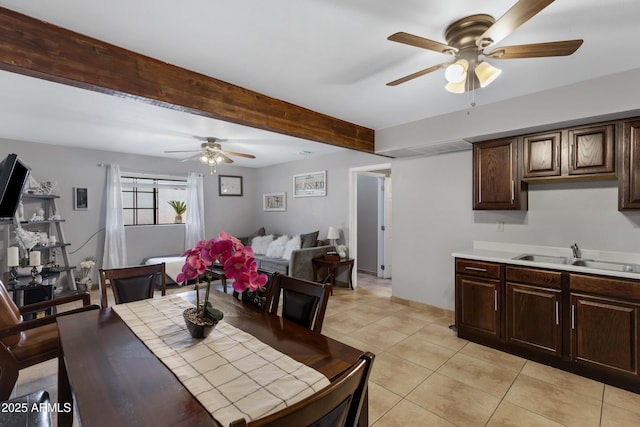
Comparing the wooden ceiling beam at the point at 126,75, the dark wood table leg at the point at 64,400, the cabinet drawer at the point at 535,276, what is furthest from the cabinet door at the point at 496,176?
the dark wood table leg at the point at 64,400

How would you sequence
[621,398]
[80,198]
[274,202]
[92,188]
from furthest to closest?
[274,202] < [92,188] < [80,198] < [621,398]

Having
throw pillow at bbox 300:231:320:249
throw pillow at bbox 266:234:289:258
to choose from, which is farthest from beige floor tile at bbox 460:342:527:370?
throw pillow at bbox 266:234:289:258

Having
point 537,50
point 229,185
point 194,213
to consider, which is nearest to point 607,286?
point 537,50

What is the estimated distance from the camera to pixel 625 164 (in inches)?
93.0

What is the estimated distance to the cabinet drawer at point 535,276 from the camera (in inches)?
98.5

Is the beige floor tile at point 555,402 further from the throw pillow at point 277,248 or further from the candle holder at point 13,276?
the candle holder at point 13,276

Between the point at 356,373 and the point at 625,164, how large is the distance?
2.94 metres

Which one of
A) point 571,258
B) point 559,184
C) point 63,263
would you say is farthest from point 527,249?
point 63,263

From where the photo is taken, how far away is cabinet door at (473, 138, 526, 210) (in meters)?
2.97

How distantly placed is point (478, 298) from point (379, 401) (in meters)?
1.54

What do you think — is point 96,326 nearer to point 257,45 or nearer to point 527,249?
point 257,45

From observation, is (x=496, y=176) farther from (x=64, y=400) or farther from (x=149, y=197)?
(x=149, y=197)

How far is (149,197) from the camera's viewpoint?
19.4ft

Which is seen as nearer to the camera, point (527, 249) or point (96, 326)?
point (96, 326)
